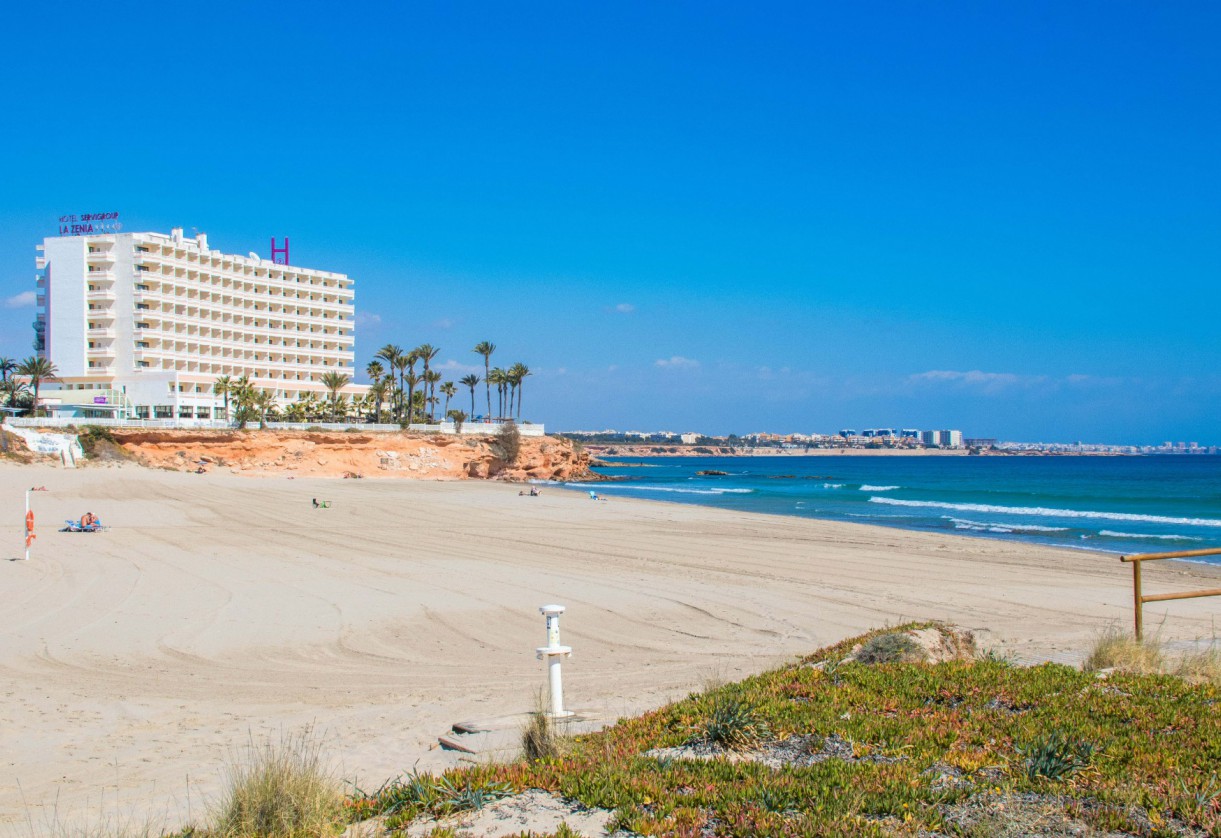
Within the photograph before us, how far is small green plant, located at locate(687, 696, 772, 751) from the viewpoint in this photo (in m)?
6.05

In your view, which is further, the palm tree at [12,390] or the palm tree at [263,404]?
the palm tree at [263,404]

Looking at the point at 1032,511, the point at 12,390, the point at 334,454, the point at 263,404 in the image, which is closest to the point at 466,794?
the point at 1032,511

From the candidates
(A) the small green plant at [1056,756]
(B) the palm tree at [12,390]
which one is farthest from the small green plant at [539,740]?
(B) the palm tree at [12,390]

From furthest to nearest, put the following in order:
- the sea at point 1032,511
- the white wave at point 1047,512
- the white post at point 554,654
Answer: the white wave at point 1047,512, the sea at point 1032,511, the white post at point 554,654

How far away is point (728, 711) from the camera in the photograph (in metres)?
6.29

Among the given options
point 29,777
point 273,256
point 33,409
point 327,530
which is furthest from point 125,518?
point 273,256

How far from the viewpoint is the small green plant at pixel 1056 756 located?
5191 mm

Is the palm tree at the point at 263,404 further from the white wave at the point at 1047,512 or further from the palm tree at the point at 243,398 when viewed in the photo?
the white wave at the point at 1047,512

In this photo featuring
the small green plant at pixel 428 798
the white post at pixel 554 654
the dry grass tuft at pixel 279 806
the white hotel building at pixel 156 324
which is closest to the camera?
the dry grass tuft at pixel 279 806

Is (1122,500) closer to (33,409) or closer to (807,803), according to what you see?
(807,803)

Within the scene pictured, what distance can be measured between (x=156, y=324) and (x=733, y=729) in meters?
90.2

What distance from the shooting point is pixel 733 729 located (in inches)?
240

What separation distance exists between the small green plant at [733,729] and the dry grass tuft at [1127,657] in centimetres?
363

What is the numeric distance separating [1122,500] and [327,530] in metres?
48.8
